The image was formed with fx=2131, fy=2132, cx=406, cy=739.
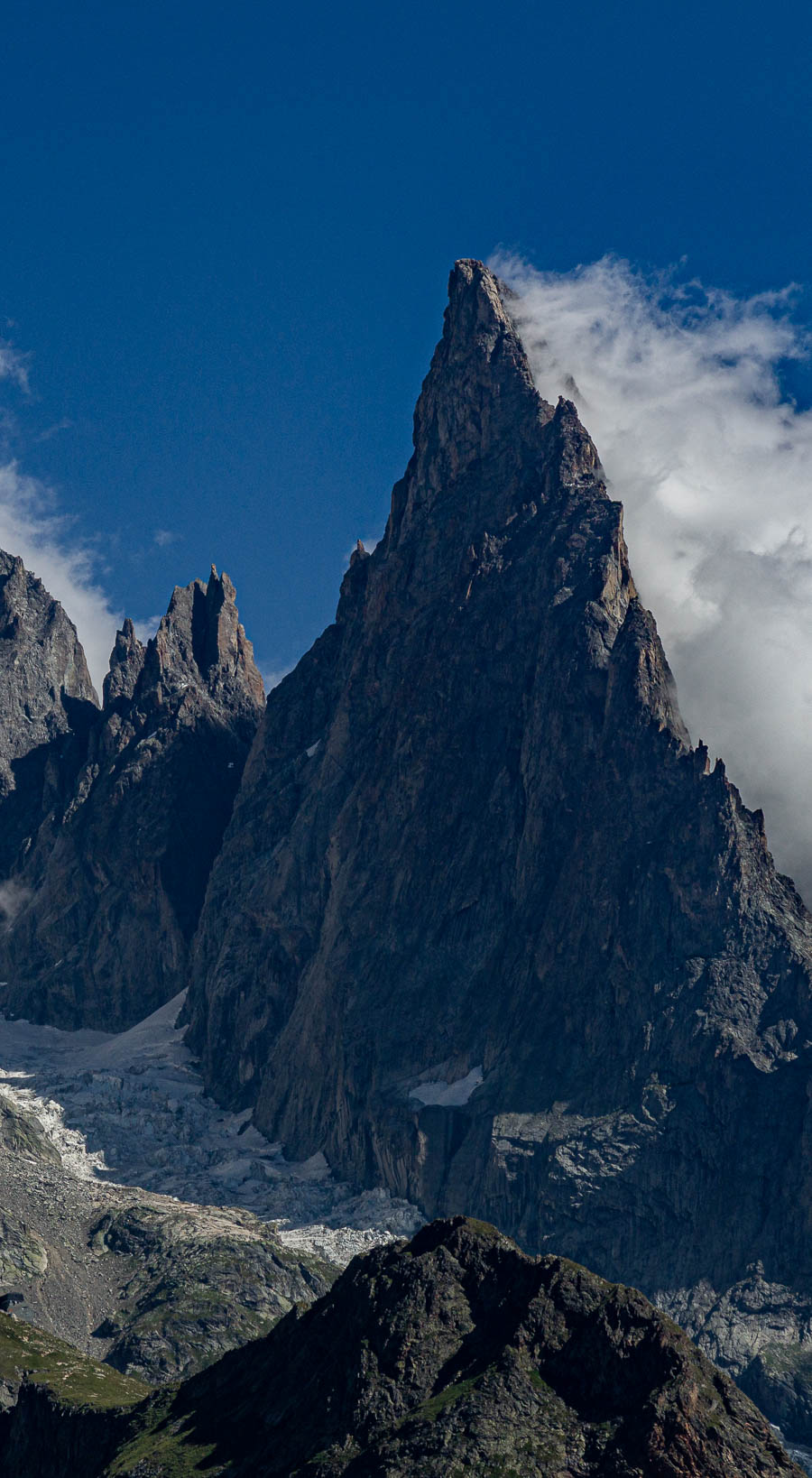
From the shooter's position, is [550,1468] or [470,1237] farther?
[470,1237]

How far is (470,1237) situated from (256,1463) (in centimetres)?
2758

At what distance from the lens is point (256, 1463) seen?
179 metres

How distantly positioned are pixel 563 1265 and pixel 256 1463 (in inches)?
1206

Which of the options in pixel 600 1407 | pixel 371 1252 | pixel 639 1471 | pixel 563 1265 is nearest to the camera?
pixel 639 1471

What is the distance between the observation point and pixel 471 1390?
174 meters

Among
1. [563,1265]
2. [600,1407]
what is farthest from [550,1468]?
[563,1265]

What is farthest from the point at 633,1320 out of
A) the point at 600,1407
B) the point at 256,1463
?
the point at 256,1463

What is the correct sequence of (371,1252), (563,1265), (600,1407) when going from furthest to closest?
(371,1252) < (563,1265) < (600,1407)

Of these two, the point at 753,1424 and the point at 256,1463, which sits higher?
the point at 753,1424

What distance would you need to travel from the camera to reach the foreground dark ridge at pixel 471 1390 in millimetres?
165000

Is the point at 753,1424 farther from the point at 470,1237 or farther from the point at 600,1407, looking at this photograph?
the point at 470,1237

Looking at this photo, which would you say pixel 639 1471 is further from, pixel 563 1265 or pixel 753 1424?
pixel 563 1265

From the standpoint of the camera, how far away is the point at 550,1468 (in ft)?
542

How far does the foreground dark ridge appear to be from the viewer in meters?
165
